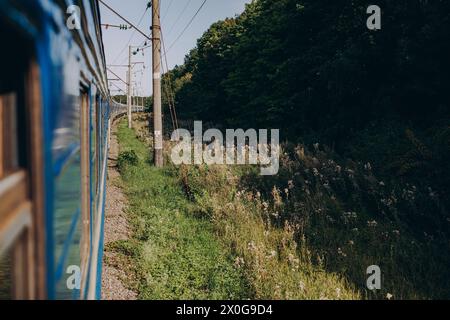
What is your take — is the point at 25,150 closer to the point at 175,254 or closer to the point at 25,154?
the point at 25,154

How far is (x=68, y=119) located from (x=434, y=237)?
21.5ft

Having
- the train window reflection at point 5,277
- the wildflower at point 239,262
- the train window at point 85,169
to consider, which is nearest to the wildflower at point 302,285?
the wildflower at point 239,262

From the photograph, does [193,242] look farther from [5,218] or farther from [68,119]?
[5,218]

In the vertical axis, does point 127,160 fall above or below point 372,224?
above

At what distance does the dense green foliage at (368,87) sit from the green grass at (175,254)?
12.3ft

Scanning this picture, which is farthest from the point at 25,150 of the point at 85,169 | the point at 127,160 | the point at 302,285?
the point at 127,160

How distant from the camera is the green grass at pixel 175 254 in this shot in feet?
16.8

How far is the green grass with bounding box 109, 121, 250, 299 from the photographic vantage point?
512 cm

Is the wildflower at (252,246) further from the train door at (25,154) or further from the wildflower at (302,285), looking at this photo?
the train door at (25,154)

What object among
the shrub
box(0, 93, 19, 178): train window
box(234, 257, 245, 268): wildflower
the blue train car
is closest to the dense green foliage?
box(234, 257, 245, 268): wildflower

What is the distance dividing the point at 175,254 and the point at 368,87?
9.43 metres

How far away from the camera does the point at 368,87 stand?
42.2 feet

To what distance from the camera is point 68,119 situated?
6.55 ft
